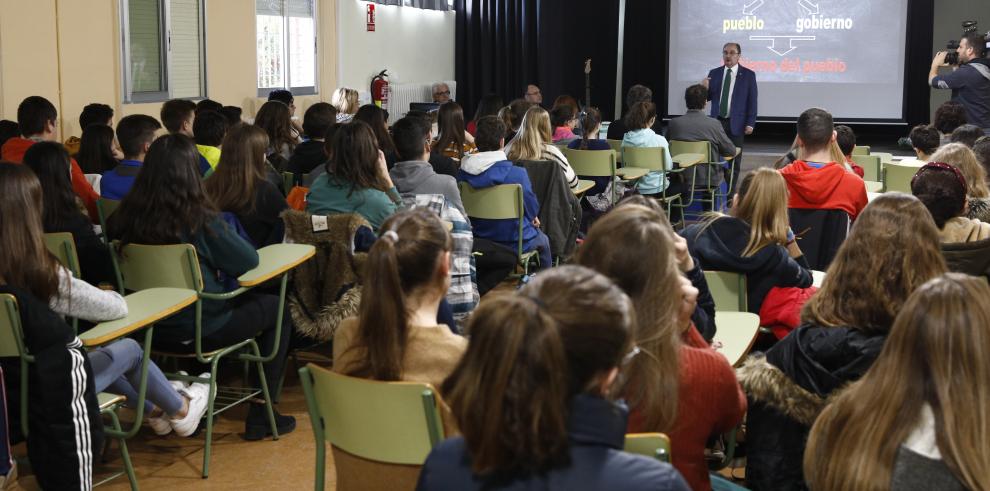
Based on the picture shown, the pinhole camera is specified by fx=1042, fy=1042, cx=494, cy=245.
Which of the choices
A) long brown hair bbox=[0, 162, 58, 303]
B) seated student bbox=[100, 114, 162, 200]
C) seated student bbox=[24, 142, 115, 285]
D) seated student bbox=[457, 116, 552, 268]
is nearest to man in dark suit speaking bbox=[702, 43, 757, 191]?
seated student bbox=[457, 116, 552, 268]

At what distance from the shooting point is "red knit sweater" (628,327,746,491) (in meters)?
2.06

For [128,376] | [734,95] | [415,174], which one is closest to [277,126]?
[415,174]

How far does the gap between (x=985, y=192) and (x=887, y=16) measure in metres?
8.19

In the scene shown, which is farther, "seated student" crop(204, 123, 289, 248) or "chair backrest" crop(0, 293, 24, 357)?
"seated student" crop(204, 123, 289, 248)

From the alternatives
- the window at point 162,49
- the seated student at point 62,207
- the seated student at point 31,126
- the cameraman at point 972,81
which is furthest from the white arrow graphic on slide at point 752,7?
the seated student at point 62,207

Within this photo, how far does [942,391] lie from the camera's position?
5.43 ft

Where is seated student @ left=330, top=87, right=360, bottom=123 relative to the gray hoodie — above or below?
above

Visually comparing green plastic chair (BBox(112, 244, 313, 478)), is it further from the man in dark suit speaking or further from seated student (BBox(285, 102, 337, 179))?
the man in dark suit speaking

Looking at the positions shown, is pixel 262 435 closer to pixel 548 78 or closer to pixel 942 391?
pixel 942 391

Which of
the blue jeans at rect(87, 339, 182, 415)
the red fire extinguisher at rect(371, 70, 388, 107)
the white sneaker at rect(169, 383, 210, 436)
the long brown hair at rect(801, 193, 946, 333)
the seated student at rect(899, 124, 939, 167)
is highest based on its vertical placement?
the red fire extinguisher at rect(371, 70, 388, 107)

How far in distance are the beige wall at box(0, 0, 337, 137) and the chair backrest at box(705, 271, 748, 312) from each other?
14.7ft

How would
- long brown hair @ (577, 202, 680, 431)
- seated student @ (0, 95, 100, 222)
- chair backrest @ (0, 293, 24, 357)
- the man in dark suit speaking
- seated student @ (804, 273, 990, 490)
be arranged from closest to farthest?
seated student @ (804, 273, 990, 490) < long brown hair @ (577, 202, 680, 431) < chair backrest @ (0, 293, 24, 357) < seated student @ (0, 95, 100, 222) < the man in dark suit speaking

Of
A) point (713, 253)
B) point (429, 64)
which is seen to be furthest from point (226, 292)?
point (429, 64)

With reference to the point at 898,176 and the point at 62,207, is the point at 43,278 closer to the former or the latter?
the point at 62,207
